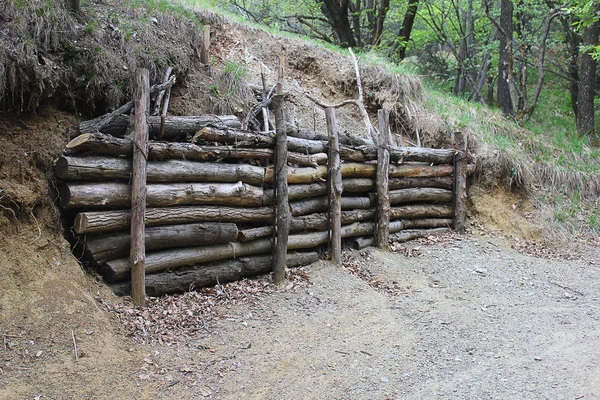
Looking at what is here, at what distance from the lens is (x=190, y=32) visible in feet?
26.3

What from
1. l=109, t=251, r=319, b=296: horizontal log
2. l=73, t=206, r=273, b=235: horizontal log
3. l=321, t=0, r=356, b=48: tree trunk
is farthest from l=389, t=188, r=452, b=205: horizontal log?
l=321, t=0, r=356, b=48: tree trunk

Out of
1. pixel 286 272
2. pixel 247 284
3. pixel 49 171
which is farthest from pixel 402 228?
pixel 49 171

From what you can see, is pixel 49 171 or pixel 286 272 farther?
pixel 286 272

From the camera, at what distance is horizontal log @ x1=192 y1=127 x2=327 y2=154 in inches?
234

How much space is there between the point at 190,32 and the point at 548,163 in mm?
8566

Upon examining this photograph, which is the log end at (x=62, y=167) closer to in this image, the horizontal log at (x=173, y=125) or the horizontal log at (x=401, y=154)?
the horizontal log at (x=173, y=125)

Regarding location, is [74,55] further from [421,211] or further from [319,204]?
[421,211]

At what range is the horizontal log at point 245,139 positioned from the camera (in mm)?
5934

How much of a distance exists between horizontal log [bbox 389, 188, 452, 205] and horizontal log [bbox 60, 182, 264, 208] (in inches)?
126

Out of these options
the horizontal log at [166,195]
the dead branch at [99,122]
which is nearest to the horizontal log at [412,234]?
the horizontal log at [166,195]

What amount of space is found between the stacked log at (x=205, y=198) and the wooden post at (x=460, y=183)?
2.25 metres

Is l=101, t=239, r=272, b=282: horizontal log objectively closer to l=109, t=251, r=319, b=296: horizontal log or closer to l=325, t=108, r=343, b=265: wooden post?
l=109, t=251, r=319, b=296: horizontal log

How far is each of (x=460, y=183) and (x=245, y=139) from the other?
5.21 meters

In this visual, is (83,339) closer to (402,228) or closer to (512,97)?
(402,228)
